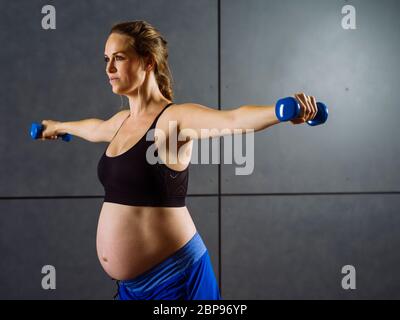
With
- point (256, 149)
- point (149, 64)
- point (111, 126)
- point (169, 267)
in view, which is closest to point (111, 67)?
point (149, 64)

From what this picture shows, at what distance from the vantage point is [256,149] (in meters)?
2.78

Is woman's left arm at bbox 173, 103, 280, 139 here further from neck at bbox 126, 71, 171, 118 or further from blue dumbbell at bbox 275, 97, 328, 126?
neck at bbox 126, 71, 171, 118

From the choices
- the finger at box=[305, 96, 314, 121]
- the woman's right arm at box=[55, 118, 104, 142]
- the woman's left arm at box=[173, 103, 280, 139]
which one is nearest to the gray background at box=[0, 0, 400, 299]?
the woman's right arm at box=[55, 118, 104, 142]

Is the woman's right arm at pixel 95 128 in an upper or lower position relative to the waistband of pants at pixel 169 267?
upper

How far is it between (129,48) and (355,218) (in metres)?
2.04

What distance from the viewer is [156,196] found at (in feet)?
4.74

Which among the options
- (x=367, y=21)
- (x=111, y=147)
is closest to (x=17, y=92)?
(x=111, y=147)

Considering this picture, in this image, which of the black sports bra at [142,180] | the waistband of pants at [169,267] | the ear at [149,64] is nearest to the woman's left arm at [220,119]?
the black sports bra at [142,180]

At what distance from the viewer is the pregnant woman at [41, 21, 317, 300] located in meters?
1.43

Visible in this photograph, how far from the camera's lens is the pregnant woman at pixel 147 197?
143 centimetres

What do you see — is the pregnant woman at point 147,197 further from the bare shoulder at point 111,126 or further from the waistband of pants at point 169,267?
the bare shoulder at point 111,126

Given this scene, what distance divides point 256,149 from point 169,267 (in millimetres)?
1455

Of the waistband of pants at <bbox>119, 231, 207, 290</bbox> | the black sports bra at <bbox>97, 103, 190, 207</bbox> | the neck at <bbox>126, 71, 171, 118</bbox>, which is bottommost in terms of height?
the waistband of pants at <bbox>119, 231, 207, 290</bbox>

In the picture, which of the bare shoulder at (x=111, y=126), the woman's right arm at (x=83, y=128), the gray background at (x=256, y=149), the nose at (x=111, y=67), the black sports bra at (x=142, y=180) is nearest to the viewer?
the black sports bra at (x=142, y=180)
